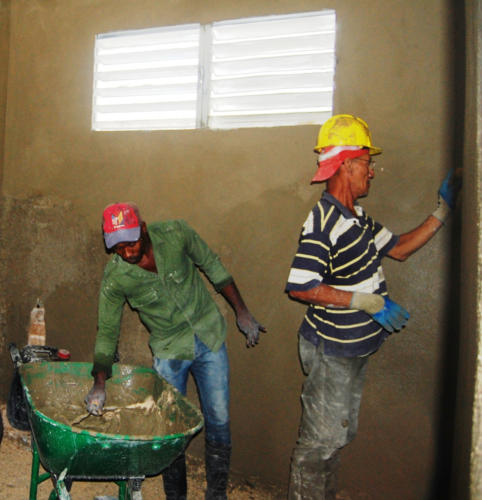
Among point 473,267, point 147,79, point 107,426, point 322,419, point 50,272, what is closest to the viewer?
point 473,267

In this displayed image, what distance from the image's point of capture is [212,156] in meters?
3.28

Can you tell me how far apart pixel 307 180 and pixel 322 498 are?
190 centimetres

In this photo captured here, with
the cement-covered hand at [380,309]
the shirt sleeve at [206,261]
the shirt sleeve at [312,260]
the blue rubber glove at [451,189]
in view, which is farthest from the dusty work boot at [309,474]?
the blue rubber glove at [451,189]

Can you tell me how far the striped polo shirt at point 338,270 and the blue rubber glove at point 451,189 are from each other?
55cm

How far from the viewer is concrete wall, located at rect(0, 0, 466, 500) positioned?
283cm

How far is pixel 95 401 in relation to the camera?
2.49 metres

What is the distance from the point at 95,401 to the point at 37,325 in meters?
1.59

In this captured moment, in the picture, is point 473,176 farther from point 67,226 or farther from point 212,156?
point 67,226

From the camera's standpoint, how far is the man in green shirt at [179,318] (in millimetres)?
2688

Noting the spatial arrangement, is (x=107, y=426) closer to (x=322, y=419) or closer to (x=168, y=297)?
(x=168, y=297)

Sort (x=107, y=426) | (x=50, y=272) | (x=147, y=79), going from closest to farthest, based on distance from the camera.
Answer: (x=107, y=426)
(x=147, y=79)
(x=50, y=272)

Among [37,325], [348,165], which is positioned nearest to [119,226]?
[348,165]

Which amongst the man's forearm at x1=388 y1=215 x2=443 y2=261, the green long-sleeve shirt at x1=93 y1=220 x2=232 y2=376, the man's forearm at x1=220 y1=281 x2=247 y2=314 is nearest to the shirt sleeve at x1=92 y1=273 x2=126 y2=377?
the green long-sleeve shirt at x1=93 y1=220 x2=232 y2=376

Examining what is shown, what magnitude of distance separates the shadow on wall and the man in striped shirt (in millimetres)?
1921
